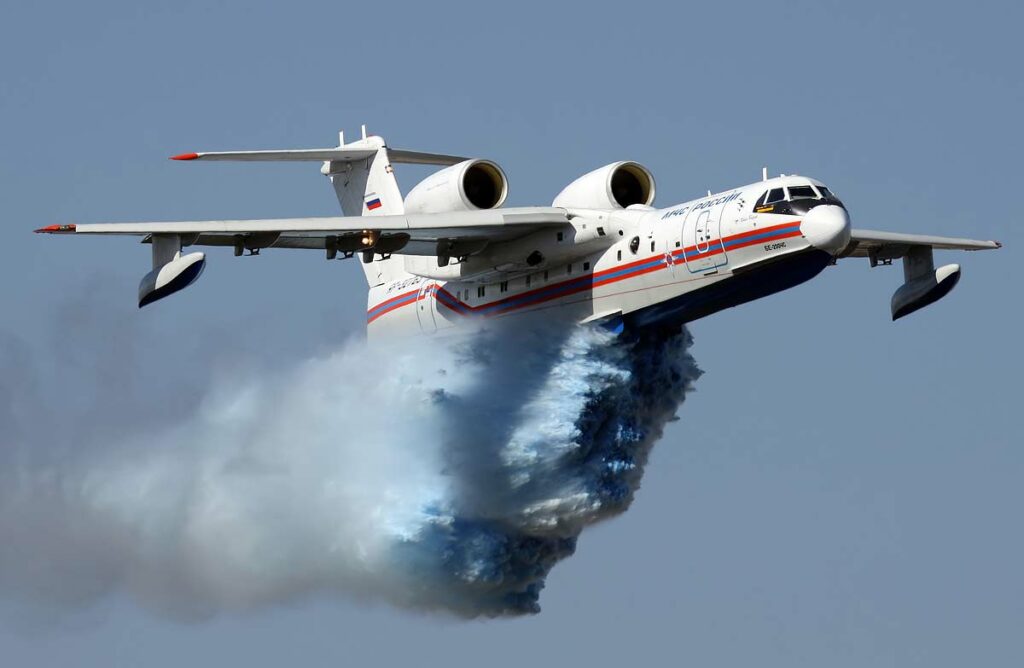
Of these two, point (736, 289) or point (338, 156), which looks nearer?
point (736, 289)

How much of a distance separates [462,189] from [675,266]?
2284mm

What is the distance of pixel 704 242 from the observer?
871 inches

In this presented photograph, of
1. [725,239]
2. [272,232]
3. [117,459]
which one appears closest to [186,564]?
[117,459]

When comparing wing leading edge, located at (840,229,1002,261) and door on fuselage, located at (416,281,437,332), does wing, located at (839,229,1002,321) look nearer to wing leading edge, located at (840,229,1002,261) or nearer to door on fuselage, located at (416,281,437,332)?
wing leading edge, located at (840,229,1002,261)

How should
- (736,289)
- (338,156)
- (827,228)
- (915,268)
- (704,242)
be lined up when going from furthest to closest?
(338,156), (915,268), (736,289), (704,242), (827,228)

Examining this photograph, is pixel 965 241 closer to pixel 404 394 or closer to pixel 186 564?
pixel 404 394

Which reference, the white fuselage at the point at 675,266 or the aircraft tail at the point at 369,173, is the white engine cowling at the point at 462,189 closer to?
the white fuselage at the point at 675,266

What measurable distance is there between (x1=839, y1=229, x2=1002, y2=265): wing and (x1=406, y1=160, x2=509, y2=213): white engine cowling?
332 centimetres

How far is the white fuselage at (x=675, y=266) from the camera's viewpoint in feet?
71.5

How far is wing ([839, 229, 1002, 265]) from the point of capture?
2373cm

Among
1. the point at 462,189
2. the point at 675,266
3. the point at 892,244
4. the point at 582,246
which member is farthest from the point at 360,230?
the point at 892,244

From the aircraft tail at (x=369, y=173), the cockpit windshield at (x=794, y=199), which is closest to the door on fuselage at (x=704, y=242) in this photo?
the cockpit windshield at (x=794, y=199)

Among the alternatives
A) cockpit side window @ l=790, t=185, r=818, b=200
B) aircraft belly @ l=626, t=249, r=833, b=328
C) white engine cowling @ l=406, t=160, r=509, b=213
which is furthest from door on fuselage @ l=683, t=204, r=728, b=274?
white engine cowling @ l=406, t=160, r=509, b=213

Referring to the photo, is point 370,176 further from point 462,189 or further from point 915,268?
point 915,268
